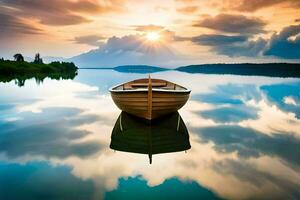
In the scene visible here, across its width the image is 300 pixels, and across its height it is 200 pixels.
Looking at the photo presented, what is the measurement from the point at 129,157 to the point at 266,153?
4.50 m

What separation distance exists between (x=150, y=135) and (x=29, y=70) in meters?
71.9

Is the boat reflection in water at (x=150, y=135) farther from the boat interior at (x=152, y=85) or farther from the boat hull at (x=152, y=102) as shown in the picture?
the boat interior at (x=152, y=85)

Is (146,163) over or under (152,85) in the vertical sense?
under

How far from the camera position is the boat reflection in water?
35.3 feet

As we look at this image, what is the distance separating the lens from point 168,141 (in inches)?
459

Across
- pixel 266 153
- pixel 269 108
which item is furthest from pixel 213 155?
pixel 269 108

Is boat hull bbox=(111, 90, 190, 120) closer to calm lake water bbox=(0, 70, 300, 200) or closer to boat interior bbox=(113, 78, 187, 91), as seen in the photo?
calm lake water bbox=(0, 70, 300, 200)

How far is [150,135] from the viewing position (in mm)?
12422

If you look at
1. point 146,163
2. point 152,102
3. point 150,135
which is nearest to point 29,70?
point 152,102

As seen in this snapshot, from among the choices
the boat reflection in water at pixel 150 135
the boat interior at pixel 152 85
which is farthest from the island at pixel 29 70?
the boat reflection in water at pixel 150 135

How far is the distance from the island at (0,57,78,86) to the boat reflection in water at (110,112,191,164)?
114 ft

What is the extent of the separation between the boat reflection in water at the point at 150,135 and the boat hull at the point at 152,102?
58 cm

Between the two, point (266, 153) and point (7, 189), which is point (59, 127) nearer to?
point (7, 189)

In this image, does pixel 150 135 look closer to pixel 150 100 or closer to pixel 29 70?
pixel 150 100
